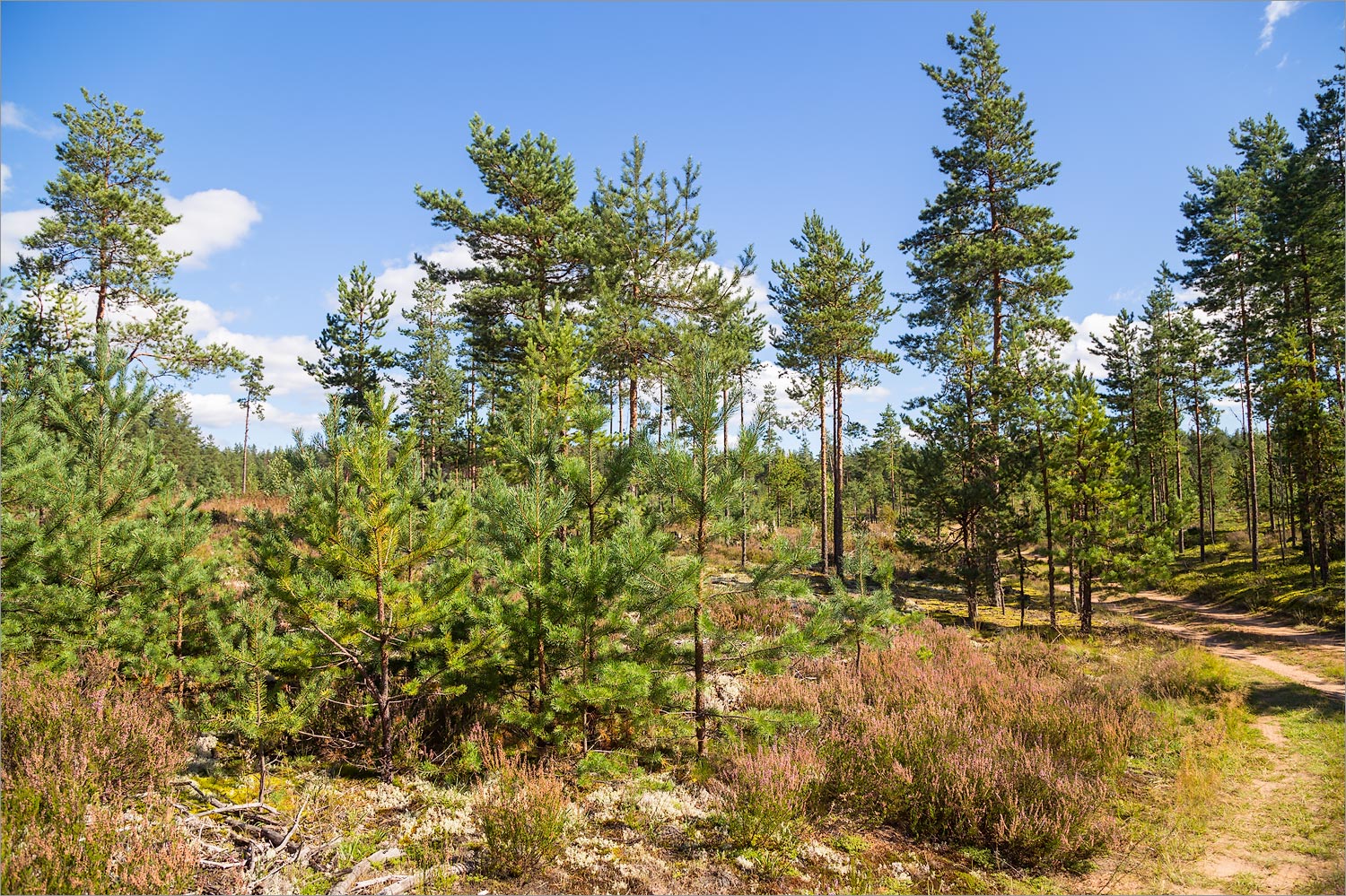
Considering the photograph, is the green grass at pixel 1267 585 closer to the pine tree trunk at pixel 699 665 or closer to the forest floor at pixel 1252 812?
the forest floor at pixel 1252 812

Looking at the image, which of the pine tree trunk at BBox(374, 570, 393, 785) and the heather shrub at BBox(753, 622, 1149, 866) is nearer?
the heather shrub at BBox(753, 622, 1149, 866)

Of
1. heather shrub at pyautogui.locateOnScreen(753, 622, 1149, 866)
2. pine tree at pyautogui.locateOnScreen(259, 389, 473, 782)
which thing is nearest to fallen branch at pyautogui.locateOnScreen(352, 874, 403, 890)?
pine tree at pyautogui.locateOnScreen(259, 389, 473, 782)

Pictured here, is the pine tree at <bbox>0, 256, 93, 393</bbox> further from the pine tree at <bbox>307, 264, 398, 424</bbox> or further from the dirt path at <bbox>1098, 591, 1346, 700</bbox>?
the dirt path at <bbox>1098, 591, 1346, 700</bbox>

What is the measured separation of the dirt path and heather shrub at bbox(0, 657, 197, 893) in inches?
681

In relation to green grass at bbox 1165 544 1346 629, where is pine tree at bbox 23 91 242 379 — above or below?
above

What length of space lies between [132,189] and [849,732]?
1081 inches

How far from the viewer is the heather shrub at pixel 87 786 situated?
12.2 ft

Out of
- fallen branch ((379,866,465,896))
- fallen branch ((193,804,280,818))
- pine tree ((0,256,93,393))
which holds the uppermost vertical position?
pine tree ((0,256,93,393))

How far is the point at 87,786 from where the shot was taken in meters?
4.79

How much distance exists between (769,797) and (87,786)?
5.79 metres

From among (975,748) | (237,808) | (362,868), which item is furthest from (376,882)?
(975,748)

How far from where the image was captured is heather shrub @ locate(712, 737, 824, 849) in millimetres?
5305

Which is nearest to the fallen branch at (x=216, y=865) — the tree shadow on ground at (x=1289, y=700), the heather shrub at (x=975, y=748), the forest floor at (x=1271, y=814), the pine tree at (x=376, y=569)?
the pine tree at (x=376, y=569)

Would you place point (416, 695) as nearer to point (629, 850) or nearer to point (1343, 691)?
point (629, 850)
